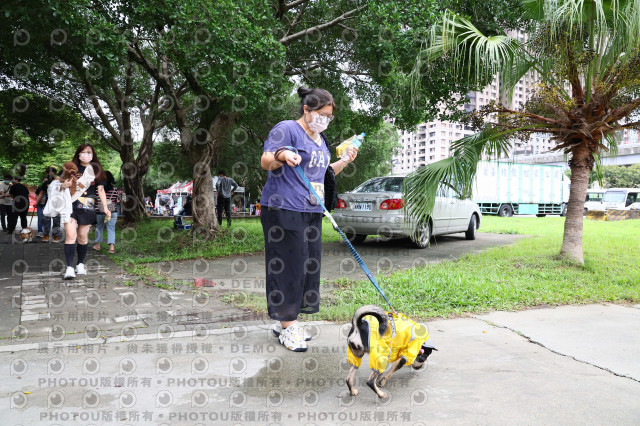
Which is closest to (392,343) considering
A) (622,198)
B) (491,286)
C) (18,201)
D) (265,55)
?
(491,286)

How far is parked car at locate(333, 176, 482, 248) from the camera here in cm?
848

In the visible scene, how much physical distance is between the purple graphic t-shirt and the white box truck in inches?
903

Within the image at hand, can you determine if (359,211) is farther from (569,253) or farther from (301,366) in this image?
(301,366)

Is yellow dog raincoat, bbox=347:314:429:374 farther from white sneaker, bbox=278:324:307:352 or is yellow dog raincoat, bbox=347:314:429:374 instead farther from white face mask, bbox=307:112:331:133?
white face mask, bbox=307:112:331:133

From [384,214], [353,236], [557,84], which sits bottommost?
[353,236]

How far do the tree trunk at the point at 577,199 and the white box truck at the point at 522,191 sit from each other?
18.5 metres

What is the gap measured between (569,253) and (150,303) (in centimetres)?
590

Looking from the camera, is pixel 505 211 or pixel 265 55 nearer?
pixel 265 55

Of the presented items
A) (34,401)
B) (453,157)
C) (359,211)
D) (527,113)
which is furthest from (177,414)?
(359,211)

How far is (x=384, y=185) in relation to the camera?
9172mm

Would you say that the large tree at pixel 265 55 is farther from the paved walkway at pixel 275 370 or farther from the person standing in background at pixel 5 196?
the person standing in background at pixel 5 196

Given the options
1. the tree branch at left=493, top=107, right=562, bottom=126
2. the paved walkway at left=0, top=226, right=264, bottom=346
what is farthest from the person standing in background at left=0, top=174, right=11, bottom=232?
the tree branch at left=493, top=107, right=562, bottom=126

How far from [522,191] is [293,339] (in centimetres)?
2614

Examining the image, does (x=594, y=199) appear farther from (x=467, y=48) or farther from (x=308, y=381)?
(x=308, y=381)
